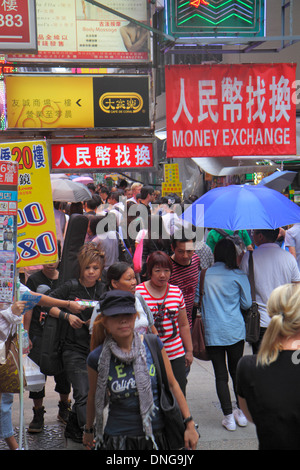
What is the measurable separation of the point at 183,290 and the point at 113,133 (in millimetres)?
2720

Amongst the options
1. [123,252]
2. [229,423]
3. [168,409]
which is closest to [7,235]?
[168,409]

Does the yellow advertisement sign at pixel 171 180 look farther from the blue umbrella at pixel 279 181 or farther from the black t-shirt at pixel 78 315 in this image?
the black t-shirt at pixel 78 315

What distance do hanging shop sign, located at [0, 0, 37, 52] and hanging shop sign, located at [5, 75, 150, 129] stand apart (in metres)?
0.92

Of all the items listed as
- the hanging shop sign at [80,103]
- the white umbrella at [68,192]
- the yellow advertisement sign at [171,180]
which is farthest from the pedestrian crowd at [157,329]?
the yellow advertisement sign at [171,180]

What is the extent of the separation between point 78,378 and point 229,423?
1.66 meters

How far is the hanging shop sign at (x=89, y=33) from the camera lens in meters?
8.34

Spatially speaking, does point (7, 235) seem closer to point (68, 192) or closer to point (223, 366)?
point (223, 366)

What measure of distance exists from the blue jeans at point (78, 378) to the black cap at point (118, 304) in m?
2.05

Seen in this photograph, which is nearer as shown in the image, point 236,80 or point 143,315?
point 143,315

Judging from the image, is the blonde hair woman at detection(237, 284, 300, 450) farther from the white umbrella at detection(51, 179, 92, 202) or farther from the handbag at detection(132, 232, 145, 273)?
the white umbrella at detection(51, 179, 92, 202)

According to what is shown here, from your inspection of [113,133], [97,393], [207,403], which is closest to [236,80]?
[113,133]

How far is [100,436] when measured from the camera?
138 inches
